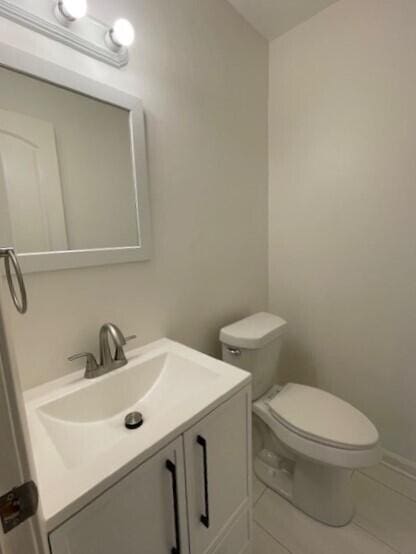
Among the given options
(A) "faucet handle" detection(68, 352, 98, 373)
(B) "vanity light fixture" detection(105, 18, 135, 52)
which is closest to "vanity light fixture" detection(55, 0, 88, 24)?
(B) "vanity light fixture" detection(105, 18, 135, 52)

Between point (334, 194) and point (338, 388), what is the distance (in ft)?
3.67

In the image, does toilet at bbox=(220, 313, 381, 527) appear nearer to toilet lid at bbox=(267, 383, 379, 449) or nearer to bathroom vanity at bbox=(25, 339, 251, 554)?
toilet lid at bbox=(267, 383, 379, 449)

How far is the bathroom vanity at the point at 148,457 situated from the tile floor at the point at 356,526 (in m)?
0.27

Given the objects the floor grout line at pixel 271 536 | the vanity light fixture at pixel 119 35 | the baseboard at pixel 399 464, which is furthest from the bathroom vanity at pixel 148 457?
the vanity light fixture at pixel 119 35

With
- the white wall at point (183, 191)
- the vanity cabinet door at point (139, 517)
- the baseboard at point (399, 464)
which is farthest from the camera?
the baseboard at point (399, 464)

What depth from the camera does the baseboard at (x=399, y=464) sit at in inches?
55.1

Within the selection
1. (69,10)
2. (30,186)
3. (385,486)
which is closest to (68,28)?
(69,10)

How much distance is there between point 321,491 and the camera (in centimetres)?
119

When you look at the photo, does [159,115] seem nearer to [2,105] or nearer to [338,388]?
[2,105]

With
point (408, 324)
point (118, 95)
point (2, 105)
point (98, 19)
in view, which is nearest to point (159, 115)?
point (118, 95)

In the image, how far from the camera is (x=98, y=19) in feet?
2.94

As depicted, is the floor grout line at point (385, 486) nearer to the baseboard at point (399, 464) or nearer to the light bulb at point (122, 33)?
the baseboard at point (399, 464)

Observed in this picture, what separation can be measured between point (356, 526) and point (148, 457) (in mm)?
1197

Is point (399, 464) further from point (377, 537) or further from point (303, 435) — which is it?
point (303, 435)
